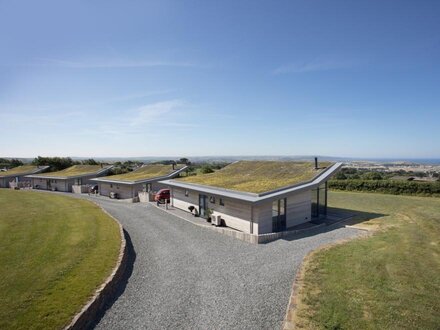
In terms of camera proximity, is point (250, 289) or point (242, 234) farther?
point (242, 234)

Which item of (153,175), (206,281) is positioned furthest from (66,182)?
(206,281)

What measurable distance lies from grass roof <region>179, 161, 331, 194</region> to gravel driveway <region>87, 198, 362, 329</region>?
3726mm

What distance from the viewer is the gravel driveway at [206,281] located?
781cm

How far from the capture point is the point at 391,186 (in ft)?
114

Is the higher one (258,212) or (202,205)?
(258,212)

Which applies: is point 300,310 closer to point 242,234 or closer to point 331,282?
point 331,282

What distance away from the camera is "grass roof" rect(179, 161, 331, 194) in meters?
18.1

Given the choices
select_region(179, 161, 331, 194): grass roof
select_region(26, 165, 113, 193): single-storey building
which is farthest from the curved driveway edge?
select_region(26, 165, 113, 193): single-storey building

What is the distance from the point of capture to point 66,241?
553 inches

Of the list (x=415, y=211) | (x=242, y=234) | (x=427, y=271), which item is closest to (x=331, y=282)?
(x=427, y=271)

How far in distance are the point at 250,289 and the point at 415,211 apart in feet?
64.2

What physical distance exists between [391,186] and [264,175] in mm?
21982

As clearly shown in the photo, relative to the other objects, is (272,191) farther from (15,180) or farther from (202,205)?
(15,180)

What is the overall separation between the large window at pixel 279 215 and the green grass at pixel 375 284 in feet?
13.7
